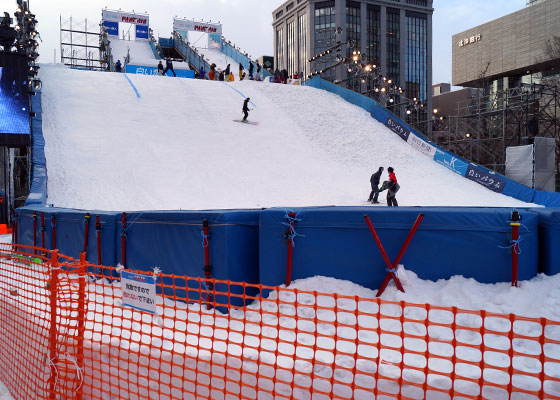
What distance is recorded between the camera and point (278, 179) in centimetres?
1762

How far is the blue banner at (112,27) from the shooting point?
167ft

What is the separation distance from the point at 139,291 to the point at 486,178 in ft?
62.5


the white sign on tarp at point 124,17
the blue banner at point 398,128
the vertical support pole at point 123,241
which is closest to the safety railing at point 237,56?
the white sign on tarp at point 124,17

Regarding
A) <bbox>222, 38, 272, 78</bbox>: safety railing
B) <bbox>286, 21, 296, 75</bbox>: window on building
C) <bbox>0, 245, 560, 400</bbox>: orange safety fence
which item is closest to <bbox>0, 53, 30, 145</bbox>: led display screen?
<bbox>0, 245, 560, 400</bbox>: orange safety fence

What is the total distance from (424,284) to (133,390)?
315 cm

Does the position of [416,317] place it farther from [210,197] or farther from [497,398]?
[210,197]

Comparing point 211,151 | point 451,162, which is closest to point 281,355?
point 211,151

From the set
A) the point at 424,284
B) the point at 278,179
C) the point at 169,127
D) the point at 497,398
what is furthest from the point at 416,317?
the point at 169,127

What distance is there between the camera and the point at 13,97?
14.6 meters

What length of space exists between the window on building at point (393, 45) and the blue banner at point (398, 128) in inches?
2529

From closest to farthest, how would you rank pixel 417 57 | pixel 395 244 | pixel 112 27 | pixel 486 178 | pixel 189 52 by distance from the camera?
1. pixel 395 244
2. pixel 486 178
3. pixel 189 52
4. pixel 112 27
5. pixel 417 57

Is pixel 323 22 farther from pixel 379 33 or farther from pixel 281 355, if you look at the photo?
pixel 281 355

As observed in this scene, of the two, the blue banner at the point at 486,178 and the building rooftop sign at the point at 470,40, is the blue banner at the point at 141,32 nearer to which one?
the building rooftop sign at the point at 470,40

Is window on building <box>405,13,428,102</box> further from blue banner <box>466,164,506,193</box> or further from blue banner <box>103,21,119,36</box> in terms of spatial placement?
blue banner <box>466,164,506,193</box>
